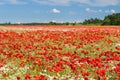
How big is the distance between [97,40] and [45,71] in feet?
41.9

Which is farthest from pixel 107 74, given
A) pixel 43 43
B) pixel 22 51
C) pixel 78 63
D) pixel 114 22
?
pixel 114 22

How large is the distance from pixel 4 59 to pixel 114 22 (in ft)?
270

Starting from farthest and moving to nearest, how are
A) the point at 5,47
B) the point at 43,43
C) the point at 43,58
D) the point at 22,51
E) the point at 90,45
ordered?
the point at 43,43, the point at 90,45, the point at 5,47, the point at 22,51, the point at 43,58

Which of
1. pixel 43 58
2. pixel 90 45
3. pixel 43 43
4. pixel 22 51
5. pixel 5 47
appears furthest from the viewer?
pixel 43 43

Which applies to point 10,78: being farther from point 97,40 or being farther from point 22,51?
point 97,40

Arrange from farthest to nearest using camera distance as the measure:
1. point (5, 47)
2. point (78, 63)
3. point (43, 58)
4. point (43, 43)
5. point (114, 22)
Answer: point (114, 22) → point (43, 43) → point (5, 47) → point (43, 58) → point (78, 63)

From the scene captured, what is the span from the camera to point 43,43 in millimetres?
24250

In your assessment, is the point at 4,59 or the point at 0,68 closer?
the point at 0,68

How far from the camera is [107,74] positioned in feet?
43.1

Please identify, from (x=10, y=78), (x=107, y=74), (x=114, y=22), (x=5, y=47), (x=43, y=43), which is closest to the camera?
(x=10, y=78)

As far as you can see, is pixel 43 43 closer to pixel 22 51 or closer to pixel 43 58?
pixel 22 51

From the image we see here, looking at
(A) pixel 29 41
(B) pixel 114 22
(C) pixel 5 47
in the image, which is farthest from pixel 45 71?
(B) pixel 114 22

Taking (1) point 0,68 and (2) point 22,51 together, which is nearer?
(1) point 0,68

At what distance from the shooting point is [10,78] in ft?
40.2
